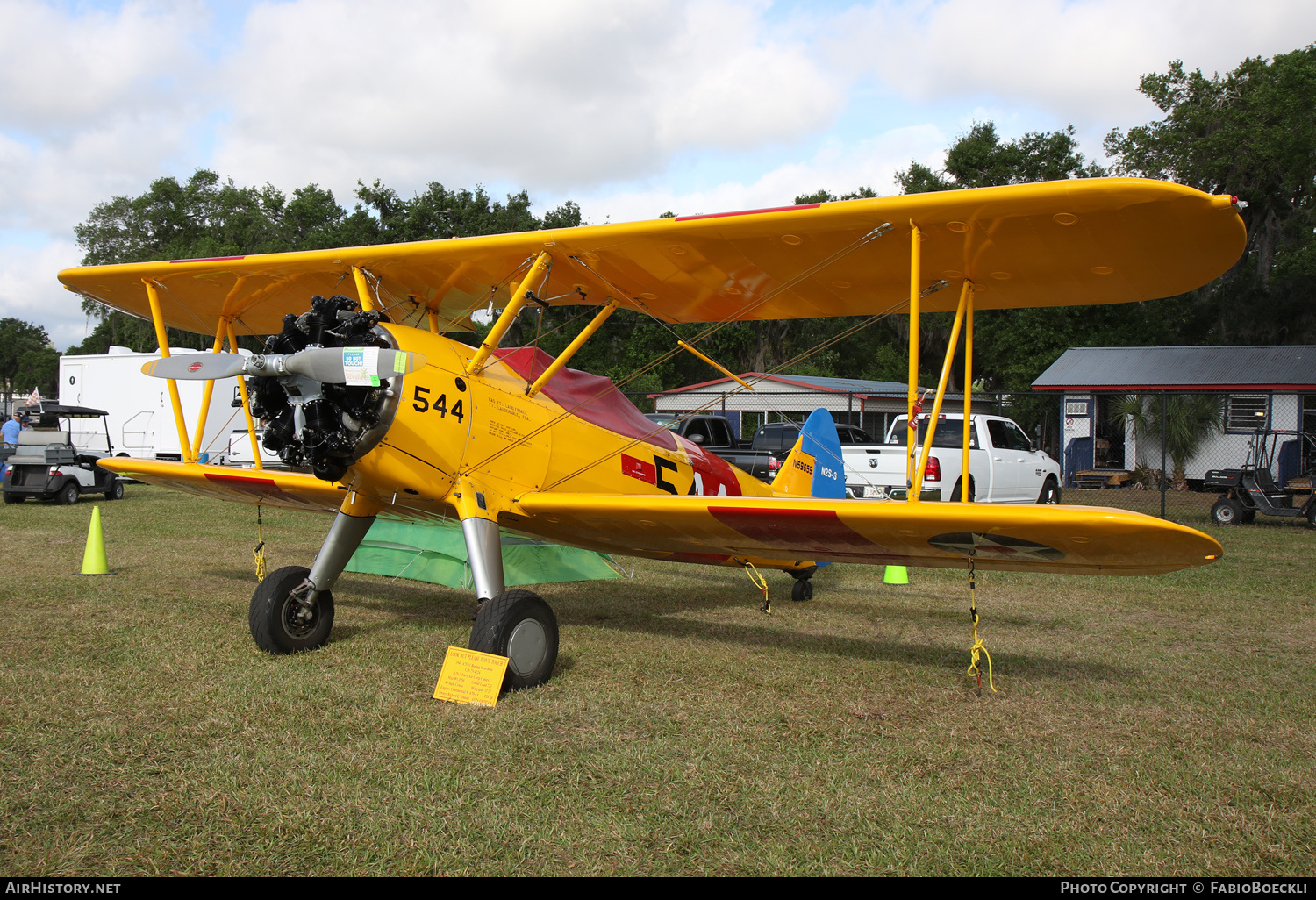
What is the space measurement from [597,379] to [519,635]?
220 cm

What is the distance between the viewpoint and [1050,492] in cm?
1638

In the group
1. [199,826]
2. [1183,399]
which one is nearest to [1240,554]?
[199,826]

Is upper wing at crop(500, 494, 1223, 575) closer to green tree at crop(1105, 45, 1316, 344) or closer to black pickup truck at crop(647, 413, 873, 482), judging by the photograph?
black pickup truck at crop(647, 413, 873, 482)

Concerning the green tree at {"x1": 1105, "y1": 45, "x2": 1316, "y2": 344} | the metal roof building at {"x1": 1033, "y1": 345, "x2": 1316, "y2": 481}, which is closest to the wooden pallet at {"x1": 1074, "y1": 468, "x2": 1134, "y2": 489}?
the metal roof building at {"x1": 1033, "y1": 345, "x2": 1316, "y2": 481}

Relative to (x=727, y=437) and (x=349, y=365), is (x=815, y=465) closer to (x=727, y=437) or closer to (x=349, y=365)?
(x=349, y=365)

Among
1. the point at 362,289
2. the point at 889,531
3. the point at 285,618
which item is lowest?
the point at 285,618

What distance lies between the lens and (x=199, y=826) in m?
2.85

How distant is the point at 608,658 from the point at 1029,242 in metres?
3.52

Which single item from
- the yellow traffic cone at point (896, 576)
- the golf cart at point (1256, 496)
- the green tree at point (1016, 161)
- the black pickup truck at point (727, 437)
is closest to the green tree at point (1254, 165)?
the green tree at point (1016, 161)

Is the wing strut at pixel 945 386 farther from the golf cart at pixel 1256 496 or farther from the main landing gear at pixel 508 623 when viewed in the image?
the golf cart at pixel 1256 496

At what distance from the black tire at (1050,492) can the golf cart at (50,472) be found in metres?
16.8

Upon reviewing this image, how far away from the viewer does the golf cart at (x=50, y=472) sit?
15.2 meters

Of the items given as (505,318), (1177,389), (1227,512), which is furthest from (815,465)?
(1177,389)
